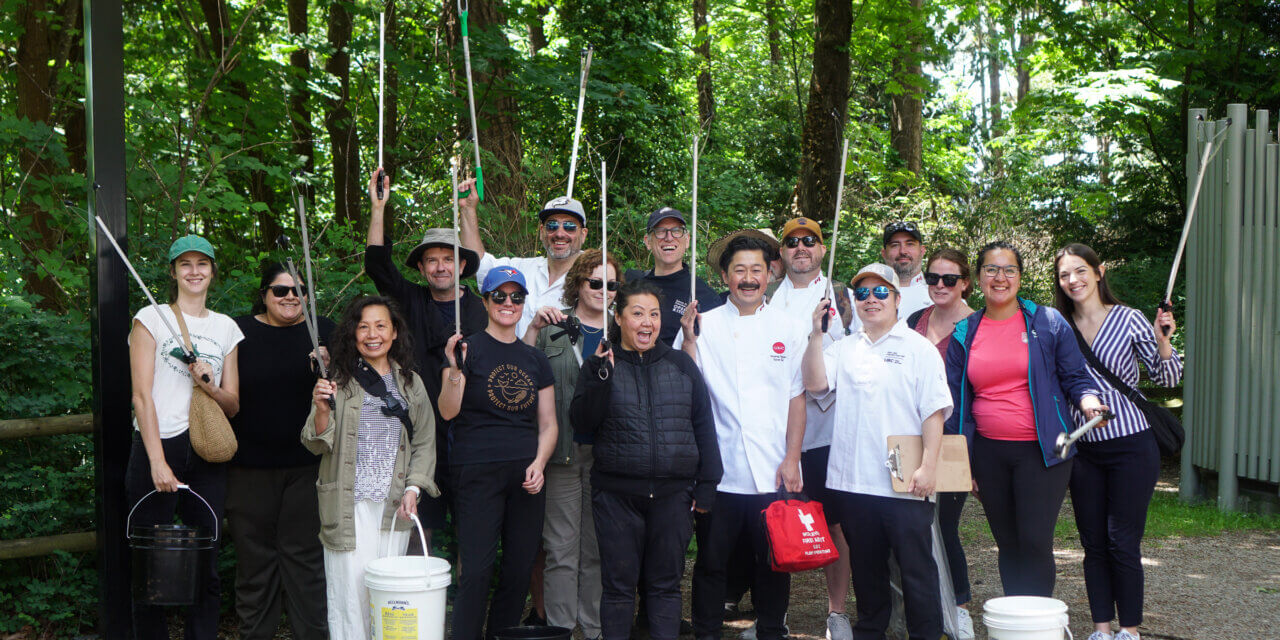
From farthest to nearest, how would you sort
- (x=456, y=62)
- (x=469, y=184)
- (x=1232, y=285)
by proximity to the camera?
(x=456, y=62), (x=1232, y=285), (x=469, y=184)

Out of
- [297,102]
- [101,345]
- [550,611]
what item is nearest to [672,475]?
[550,611]

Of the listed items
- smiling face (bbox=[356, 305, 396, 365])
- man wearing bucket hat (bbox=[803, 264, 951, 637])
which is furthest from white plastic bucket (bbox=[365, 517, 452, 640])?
man wearing bucket hat (bbox=[803, 264, 951, 637])

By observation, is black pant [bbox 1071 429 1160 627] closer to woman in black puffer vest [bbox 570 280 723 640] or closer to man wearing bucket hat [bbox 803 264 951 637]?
man wearing bucket hat [bbox 803 264 951 637]

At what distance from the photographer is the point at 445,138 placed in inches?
418

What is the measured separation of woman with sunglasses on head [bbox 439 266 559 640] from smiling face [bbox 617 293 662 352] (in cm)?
43

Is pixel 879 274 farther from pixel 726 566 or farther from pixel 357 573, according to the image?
pixel 357 573

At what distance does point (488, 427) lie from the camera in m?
4.71

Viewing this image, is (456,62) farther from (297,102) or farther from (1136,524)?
(1136,524)

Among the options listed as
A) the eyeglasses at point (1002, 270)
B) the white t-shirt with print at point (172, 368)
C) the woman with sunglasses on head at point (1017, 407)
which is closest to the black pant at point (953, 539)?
the woman with sunglasses on head at point (1017, 407)

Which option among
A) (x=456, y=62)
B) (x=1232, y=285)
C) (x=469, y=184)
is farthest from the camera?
(x=456, y=62)

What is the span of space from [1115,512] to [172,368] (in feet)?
13.6

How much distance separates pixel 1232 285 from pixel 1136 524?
15.2 ft

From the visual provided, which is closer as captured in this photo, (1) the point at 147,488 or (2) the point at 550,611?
(1) the point at 147,488

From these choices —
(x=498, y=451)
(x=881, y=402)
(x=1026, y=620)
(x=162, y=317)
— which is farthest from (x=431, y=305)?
(x=1026, y=620)
